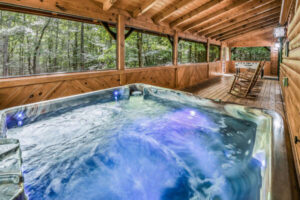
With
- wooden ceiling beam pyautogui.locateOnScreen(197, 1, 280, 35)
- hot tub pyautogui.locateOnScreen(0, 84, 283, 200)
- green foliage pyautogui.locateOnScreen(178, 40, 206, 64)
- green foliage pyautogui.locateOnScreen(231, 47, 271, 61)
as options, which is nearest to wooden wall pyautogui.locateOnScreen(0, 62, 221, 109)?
hot tub pyautogui.locateOnScreen(0, 84, 283, 200)

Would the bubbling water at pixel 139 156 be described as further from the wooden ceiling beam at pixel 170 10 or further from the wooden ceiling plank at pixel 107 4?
the wooden ceiling beam at pixel 170 10

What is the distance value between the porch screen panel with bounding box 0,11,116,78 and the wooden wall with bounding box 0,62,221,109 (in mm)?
302

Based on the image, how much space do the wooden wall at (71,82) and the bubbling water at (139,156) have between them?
0.66 m

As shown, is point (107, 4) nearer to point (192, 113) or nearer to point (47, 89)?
point (47, 89)

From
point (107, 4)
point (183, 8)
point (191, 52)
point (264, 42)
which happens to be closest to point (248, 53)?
point (264, 42)

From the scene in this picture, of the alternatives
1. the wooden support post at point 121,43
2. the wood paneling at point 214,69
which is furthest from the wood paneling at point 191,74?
the wooden support post at point 121,43

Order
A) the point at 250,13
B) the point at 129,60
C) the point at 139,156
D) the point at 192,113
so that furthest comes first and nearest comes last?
1. the point at 129,60
2. the point at 250,13
3. the point at 192,113
4. the point at 139,156

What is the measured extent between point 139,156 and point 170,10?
3.60 metres

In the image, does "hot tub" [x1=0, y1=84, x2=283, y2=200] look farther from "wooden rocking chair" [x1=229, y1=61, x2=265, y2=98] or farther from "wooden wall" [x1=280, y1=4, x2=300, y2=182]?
"wooden rocking chair" [x1=229, y1=61, x2=265, y2=98]

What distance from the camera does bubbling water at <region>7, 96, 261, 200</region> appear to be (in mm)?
1448

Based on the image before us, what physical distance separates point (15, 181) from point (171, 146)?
158cm

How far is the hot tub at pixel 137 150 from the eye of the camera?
1.34 meters

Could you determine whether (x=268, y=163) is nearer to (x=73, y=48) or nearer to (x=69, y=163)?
(x=69, y=163)

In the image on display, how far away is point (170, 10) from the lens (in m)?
4.16
